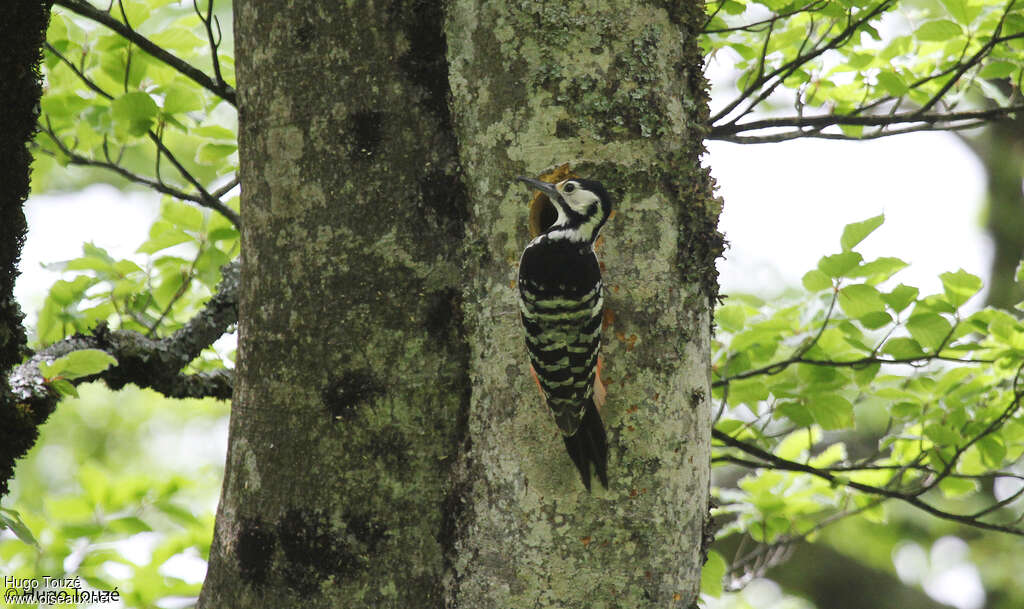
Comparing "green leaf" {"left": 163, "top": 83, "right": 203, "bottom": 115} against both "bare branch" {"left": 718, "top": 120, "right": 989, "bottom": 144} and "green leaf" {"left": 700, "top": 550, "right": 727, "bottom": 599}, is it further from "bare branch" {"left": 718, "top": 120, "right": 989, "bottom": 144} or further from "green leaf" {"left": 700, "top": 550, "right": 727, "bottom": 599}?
"green leaf" {"left": 700, "top": 550, "right": 727, "bottom": 599}

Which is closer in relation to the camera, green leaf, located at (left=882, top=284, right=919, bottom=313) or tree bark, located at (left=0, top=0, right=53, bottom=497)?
tree bark, located at (left=0, top=0, right=53, bottom=497)

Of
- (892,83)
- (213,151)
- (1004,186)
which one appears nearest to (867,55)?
(892,83)

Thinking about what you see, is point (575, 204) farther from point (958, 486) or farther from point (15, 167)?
point (958, 486)

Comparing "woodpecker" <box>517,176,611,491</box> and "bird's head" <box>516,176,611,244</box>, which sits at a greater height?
"bird's head" <box>516,176,611,244</box>

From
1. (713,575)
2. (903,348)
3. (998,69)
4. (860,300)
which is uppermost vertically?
(998,69)

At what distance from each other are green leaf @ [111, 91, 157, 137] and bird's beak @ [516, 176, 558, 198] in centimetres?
160

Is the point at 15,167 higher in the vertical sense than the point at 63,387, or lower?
higher

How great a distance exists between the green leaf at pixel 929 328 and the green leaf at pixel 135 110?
2828 millimetres

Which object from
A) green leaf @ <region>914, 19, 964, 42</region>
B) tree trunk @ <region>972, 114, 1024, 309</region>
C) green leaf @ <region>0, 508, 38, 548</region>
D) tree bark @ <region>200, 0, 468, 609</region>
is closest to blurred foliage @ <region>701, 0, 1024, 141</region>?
green leaf @ <region>914, 19, 964, 42</region>

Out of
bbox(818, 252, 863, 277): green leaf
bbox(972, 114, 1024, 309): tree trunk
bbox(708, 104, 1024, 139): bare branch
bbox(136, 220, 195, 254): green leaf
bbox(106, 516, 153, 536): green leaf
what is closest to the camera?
bbox(818, 252, 863, 277): green leaf

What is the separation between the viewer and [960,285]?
2945mm

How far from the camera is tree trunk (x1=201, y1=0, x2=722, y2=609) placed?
2100 millimetres

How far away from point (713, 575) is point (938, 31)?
2.21 metres

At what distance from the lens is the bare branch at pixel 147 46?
114 inches
